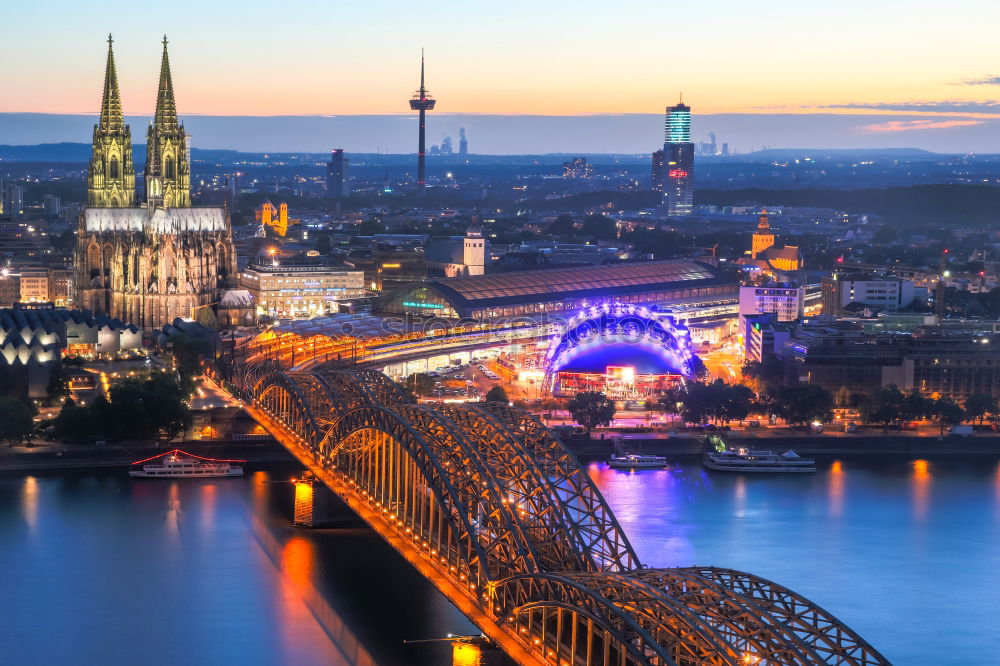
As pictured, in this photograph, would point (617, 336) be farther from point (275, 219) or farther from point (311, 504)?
point (275, 219)

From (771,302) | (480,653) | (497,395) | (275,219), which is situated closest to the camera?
(480,653)

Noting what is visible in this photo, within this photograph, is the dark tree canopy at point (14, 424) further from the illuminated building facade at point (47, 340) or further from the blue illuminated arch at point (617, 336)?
the blue illuminated arch at point (617, 336)

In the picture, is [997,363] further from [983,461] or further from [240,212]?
[240,212]

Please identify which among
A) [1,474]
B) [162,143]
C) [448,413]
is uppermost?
[162,143]

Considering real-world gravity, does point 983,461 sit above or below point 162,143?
below

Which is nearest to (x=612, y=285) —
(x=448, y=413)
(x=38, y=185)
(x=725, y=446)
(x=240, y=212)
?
(x=725, y=446)

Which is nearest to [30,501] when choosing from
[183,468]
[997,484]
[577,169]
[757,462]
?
[183,468]

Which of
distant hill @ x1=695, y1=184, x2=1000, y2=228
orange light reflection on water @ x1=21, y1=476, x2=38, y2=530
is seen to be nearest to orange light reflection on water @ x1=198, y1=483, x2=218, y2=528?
orange light reflection on water @ x1=21, y1=476, x2=38, y2=530
